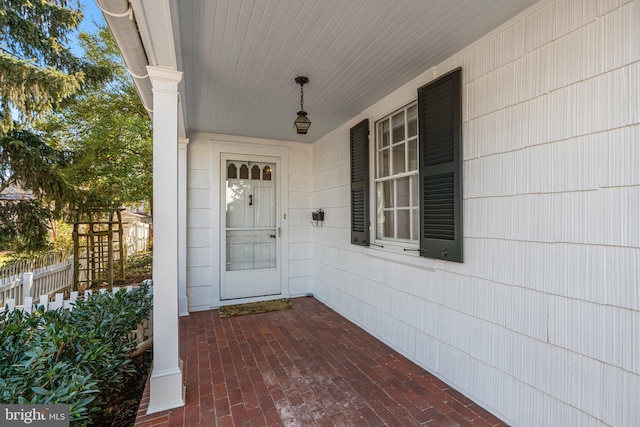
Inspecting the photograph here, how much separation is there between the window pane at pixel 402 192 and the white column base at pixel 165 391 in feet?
7.82

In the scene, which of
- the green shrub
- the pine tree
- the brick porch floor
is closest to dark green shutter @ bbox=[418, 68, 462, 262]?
the brick porch floor

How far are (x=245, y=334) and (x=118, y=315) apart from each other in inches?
54.8

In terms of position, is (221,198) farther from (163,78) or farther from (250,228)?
(163,78)

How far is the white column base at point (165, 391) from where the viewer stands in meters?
1.97

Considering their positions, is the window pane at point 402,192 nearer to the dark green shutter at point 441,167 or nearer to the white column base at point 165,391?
the dark green shutter at point 441,167

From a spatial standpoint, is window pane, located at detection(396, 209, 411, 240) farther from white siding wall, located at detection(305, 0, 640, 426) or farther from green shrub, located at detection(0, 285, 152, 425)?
green shrub, located at detection(0, 285, 152, 425)

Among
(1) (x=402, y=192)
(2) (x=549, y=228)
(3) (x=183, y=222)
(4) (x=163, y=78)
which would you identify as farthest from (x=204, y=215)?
(2) (x=549, y=228)

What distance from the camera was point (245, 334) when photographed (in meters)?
3.32

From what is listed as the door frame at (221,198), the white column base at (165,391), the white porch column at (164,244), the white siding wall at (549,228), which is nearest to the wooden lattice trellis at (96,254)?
the door frame at (221,198)

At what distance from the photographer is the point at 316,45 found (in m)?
2.10

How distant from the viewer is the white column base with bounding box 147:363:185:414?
197cm

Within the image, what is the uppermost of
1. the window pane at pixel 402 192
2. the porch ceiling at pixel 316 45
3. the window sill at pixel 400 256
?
the porch ceiling at pixel 316 45

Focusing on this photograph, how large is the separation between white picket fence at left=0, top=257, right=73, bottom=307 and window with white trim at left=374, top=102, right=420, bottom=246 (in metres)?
3.91

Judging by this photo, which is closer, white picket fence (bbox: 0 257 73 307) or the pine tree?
white picket fence (bbox: 0 257 73 307)
